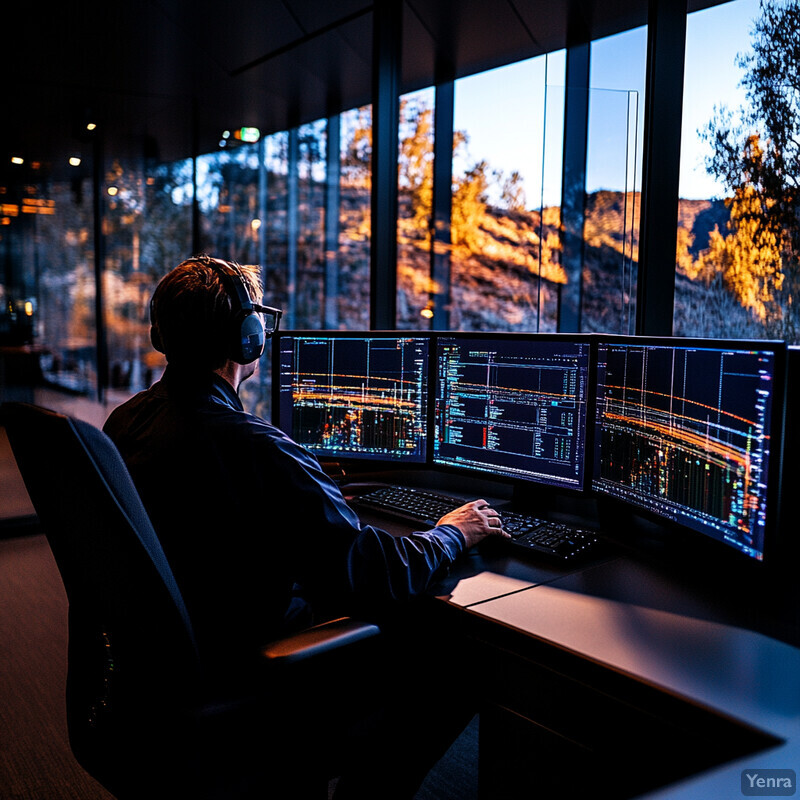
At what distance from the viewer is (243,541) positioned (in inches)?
50.7

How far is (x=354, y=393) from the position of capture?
2.24m

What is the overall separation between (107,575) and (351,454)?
116 centimetres

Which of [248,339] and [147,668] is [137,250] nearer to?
[248,339]

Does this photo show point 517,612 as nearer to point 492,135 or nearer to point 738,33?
point 738,33

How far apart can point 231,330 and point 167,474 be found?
33 cm

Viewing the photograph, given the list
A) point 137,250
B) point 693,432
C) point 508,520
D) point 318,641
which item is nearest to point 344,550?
point 318,641

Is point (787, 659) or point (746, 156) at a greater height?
point (746, 156)

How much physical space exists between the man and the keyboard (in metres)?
0.33

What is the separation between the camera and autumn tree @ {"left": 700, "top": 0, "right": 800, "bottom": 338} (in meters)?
2.36

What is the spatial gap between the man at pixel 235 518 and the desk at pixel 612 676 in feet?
0.73

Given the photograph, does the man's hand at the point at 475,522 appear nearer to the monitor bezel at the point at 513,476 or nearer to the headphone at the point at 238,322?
the monitor bezel at the point at 513,476

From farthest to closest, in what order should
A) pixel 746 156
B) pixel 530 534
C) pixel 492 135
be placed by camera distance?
pixel 492 135, pixel 746 156, pixel 530 534

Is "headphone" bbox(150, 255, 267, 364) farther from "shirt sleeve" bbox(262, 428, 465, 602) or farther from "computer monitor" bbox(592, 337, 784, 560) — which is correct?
"computer monitor" bbox(592, 337, 784, 560)

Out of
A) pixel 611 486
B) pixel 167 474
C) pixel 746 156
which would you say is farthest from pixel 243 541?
pixel 746 156
